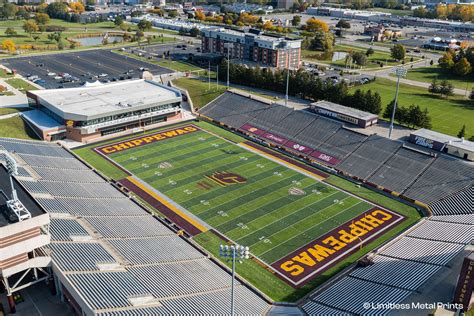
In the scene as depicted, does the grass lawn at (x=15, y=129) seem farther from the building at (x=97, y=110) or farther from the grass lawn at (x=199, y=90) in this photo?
the grass lawn at (x=199, y=90)

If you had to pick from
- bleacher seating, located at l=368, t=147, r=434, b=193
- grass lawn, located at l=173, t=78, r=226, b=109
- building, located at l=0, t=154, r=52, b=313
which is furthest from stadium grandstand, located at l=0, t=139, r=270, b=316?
grass lawn, located at l=173, t=78, r=226, b=109

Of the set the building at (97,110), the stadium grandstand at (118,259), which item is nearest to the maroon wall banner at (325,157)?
the building at (97,110)

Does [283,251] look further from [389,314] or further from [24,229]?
[24,229]

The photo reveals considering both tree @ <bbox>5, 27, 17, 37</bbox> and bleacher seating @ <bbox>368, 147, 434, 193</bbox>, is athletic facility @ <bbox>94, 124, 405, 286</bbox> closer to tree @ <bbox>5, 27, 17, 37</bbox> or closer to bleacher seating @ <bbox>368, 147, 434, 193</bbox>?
bleacher seating @ <bbox>368, 147, 434, 193</bbox>

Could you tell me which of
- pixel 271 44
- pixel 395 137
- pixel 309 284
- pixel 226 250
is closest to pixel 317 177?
pixel 395 137

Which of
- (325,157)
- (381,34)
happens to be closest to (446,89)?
(325,157)

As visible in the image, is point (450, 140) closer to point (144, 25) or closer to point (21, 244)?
point (21, 244)
